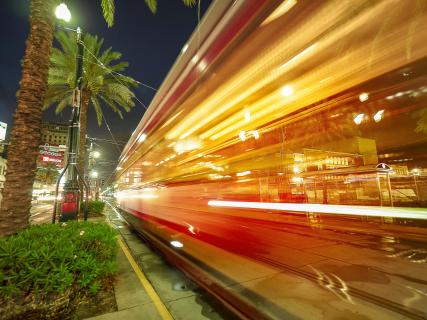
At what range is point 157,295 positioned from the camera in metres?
3.90

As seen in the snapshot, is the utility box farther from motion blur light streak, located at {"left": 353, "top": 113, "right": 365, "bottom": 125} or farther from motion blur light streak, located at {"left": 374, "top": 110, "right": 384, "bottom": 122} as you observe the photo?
motion blur light streak, located at {"left": 374, "top": 110, "right": 384, "bottom": 122}

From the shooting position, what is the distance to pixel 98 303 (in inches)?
141

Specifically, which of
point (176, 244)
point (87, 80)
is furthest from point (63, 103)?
point (176, 244)

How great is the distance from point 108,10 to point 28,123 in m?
5.26

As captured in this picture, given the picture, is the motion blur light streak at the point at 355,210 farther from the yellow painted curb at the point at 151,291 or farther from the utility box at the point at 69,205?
the utility box at the point at 69,205

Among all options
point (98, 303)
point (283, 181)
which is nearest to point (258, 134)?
point (98, 303)

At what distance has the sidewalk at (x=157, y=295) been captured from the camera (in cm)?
326

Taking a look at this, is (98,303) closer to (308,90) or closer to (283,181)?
(308,90)

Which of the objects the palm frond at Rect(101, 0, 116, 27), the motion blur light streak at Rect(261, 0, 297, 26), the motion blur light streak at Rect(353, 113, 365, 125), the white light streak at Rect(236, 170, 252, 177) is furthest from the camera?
the motion blur light streak at Rect(353, 113, 365, 125)

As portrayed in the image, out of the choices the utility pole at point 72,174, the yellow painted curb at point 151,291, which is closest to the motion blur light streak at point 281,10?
the yellow painted curb at point 151,291

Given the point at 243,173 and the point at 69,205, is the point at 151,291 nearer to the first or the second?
the point at 243,173

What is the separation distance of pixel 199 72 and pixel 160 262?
4439 mm

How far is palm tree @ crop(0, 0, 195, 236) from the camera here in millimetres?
4934

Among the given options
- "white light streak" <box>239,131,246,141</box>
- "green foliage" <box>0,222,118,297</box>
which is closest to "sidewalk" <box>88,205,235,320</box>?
"green foliage" <box>0,222,118,297</box>
